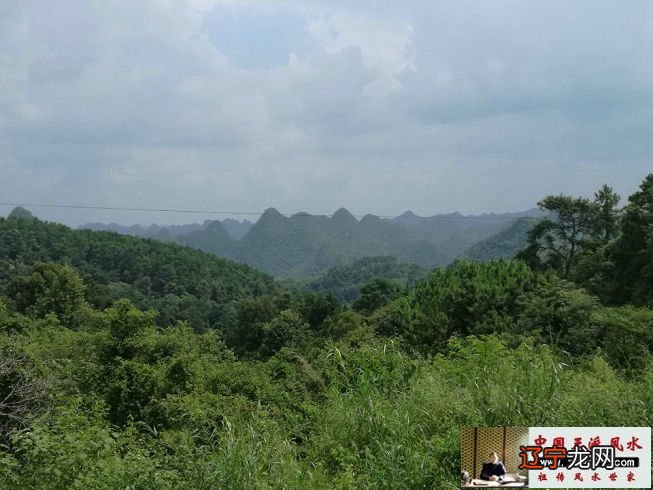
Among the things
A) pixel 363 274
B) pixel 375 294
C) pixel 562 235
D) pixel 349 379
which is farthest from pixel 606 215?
pixel 363 274

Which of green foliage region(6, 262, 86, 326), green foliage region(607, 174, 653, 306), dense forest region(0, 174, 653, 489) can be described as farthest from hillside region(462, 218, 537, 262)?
green foliage region(6, 262, 86, 326)

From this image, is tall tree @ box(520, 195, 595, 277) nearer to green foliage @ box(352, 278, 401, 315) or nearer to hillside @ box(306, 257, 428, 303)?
green foliage @ box(352, 278, 401, 315)

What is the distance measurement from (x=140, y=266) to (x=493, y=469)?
75.9 m

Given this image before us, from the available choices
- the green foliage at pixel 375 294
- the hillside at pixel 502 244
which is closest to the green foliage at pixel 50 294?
the green foliage at pixel 375 294

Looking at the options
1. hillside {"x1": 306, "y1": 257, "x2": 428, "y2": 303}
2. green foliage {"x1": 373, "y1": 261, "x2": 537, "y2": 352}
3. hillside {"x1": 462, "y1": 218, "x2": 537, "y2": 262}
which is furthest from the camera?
hillside {"x1": 462, "y1": 218, "x2": 537, "y2": 262}

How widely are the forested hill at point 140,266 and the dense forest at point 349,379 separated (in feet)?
103

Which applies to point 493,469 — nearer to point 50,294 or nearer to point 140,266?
point 50,294

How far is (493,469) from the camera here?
131 inches

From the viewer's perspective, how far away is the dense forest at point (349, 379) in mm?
3828

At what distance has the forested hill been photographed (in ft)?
213

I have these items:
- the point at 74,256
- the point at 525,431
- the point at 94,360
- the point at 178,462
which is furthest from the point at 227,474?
the point at 74,256

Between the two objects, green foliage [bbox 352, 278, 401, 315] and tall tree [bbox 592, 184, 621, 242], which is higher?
tall tree [bbox 592, 184, 621, 242]

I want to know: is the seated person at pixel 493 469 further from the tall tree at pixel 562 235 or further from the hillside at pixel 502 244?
the hillside at pixel 502 244

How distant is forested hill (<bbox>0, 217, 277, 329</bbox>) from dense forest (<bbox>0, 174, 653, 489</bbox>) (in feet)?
103
